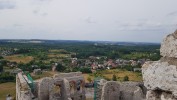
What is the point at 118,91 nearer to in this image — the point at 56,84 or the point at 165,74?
the point at 56,84

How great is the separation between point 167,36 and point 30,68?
59.6 metres

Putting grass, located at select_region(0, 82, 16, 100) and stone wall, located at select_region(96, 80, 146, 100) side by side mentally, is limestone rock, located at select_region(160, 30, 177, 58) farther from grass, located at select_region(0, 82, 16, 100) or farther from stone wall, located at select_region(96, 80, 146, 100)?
grass, located at select_region(0, 82, 16, 100)

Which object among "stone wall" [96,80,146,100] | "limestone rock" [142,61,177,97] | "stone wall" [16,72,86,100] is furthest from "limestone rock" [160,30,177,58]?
"stone wall" [96,80,146,100]

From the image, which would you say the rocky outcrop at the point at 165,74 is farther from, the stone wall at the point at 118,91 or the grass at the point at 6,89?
the grass at the point at 6,89

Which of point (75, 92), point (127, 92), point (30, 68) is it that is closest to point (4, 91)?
point (30, 68)

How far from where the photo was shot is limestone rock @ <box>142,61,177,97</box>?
3215mm

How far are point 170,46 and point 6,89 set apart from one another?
42.4m

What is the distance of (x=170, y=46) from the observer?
3338 millimetres

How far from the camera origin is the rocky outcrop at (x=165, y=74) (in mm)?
3235

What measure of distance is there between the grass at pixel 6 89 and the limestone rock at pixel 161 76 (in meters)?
35.8

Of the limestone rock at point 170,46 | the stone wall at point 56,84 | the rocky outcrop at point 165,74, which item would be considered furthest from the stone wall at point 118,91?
the limestone rock at point 170,46

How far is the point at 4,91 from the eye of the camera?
139ft

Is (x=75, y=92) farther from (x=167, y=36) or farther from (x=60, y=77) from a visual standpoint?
(x=167, y=36)

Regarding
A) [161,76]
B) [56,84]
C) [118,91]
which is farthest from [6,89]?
[161,76]
